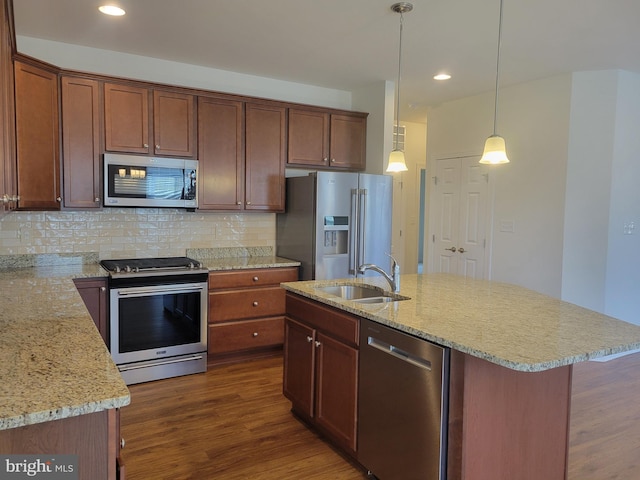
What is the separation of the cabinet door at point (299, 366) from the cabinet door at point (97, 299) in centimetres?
142

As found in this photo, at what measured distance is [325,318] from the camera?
2576 mm

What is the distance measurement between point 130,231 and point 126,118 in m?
0.98

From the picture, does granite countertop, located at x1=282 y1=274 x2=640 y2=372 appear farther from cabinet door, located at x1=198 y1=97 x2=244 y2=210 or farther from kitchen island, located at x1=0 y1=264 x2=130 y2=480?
cabinet door, located at x1=198 y1=97 x2=244 y2=210

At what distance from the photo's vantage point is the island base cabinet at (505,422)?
1773 millimetres

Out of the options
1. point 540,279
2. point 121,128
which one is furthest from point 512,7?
point 121,128

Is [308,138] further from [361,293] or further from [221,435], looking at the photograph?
[221,435]

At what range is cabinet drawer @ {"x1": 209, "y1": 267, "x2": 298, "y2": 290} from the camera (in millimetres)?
3852

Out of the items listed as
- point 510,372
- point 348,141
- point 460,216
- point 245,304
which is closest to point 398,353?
point 510,372

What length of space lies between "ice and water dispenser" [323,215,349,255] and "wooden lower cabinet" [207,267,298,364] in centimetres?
40

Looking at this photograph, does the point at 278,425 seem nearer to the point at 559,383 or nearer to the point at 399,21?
the point at 559,383

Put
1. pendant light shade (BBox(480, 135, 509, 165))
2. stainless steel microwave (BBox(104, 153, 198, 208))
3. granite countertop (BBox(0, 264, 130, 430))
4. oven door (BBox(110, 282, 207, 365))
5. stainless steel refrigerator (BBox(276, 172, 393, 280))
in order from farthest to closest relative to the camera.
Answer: stainless steel refrigerator (BBox(276, 172, 393, 280)) < stainless steel microwave (BBox(104, 153, 198, 208)) < oven door (BBox(110, 282, 207, 365)) < pendant light shade (BBox(480, 135, 509, 165)) < granite countertop (BBox(0, 264, 130, 430))

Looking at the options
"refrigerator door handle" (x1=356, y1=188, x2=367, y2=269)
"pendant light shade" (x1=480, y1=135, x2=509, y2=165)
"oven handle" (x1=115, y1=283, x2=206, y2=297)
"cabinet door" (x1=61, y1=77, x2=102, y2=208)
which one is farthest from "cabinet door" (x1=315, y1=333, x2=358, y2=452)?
"cabinet door" (x1=61, y1=77, x2=102, y2=208)

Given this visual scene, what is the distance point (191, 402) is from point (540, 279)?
3402mm

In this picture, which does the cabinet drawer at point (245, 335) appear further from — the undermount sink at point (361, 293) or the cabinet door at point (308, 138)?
the cabinet door at point (308, 138)
